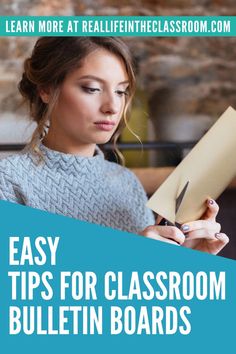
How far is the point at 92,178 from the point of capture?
3.19 ft

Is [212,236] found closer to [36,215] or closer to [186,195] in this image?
[186,195]

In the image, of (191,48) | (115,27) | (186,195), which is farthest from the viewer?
(191,48)

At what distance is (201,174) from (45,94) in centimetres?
24

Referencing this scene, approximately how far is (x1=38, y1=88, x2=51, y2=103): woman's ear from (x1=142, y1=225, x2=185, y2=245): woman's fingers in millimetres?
231

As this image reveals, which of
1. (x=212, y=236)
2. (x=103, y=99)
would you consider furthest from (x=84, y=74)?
(x=212, y=236)

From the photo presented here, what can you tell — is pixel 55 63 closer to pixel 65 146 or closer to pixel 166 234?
pixel 65 146

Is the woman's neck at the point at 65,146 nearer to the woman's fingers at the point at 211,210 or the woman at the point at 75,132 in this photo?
the woman at the point at 75,132

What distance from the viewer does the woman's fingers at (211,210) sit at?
2.80 ft

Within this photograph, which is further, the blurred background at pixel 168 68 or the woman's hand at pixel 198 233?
the blurred background at pixel 168 68

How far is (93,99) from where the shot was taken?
0.88 m

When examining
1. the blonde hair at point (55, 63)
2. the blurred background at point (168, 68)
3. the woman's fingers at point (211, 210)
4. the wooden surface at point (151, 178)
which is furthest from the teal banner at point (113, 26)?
the blurred background at point (168, 68)

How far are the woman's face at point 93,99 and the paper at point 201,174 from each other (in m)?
0.12

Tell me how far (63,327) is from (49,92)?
297 mm

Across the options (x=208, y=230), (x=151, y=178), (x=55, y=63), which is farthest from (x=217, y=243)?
(x=151, y=178)
